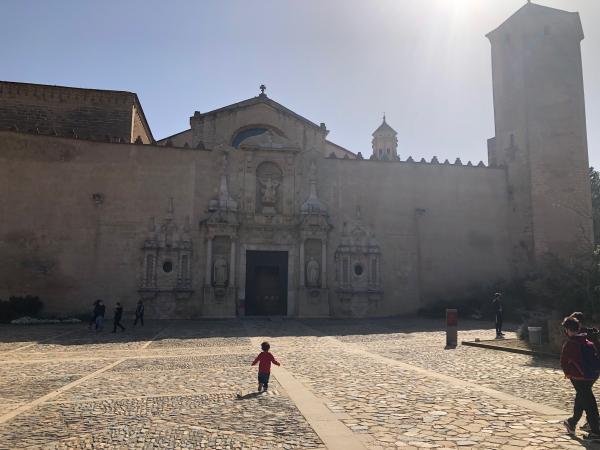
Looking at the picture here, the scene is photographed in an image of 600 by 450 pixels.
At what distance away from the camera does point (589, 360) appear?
176 inches

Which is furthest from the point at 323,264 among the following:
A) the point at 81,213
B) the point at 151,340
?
the point at 81,213

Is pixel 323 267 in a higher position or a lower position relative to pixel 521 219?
lower

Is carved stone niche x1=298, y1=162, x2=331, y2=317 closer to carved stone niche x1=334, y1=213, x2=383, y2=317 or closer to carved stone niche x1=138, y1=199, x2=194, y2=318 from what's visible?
carved stone niche x1=334, y1=213, x2=383, y2=317

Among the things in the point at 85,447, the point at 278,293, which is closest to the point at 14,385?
the point at 85,447

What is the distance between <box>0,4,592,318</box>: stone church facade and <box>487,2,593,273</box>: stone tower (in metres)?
0.06

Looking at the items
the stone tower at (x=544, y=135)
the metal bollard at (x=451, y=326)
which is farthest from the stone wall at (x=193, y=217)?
the metal bollard at (x=451, y=326)

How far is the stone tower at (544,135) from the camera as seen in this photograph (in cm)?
2178

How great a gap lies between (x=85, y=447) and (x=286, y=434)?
5.62 feet

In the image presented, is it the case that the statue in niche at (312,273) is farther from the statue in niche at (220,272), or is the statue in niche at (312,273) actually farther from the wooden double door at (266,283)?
the statue in niche at (220,272)

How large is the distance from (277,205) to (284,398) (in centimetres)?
1603

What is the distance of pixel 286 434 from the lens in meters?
4.37

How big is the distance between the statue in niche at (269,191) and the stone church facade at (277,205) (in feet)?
0.33

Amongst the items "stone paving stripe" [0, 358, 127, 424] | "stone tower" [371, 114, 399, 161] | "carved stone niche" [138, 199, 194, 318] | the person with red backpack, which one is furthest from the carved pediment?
"stone tower" [371, 114, 399, 161]

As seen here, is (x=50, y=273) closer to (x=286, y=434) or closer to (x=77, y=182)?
(x=77, y=182)
